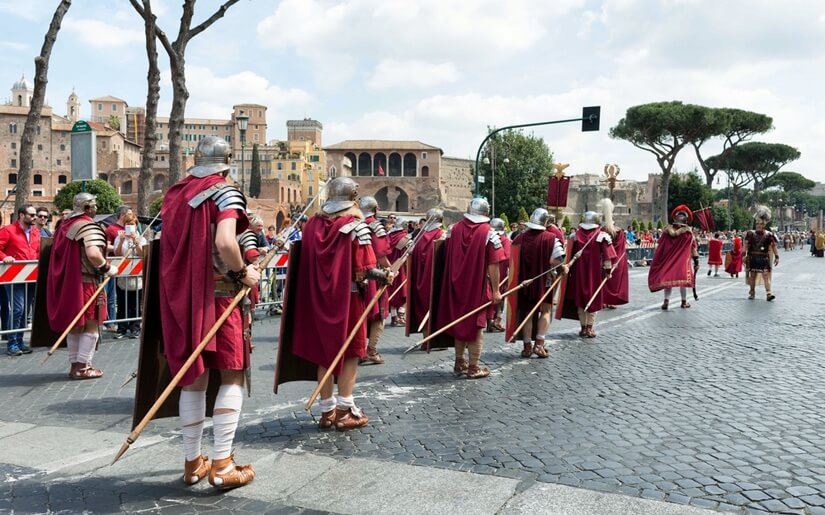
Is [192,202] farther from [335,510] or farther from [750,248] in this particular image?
[750,248]

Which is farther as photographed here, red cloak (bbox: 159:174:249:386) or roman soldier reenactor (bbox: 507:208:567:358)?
roman soldier reenactor (bbox: 507:208:567:358)

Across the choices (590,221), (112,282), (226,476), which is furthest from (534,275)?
(112,282)

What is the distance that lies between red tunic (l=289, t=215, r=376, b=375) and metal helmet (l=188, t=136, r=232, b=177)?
1.25 metres

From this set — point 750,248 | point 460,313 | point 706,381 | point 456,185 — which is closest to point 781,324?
point 750,248

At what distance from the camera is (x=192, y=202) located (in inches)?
162

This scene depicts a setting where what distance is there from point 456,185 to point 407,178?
11271 mm

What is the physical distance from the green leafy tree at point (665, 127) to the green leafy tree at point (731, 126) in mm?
650

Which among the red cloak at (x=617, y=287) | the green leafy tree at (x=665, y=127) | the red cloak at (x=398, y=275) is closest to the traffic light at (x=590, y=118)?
the red cloak at (x=617, y=287)

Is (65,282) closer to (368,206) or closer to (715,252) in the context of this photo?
(368,206)

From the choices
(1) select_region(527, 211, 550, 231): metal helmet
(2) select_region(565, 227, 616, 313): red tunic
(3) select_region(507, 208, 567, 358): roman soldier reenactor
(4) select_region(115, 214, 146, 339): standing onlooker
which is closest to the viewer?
(3) select_region(507, 208, 567, 358): roman soldier reenactor

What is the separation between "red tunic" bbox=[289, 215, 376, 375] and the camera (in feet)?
17.7

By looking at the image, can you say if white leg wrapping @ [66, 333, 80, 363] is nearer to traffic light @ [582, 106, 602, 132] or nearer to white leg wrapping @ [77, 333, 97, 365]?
white leg wrapping @ [77, 333, 97, 365]

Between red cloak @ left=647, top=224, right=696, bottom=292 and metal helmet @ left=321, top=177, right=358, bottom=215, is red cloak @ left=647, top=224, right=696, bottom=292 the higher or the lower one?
the lower one

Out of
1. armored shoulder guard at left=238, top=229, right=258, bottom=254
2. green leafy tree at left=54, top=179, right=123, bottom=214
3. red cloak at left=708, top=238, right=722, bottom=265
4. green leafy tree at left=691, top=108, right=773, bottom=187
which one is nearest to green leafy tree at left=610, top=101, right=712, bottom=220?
green leafy tree at left=691, top=108, right=773, bottom=187
